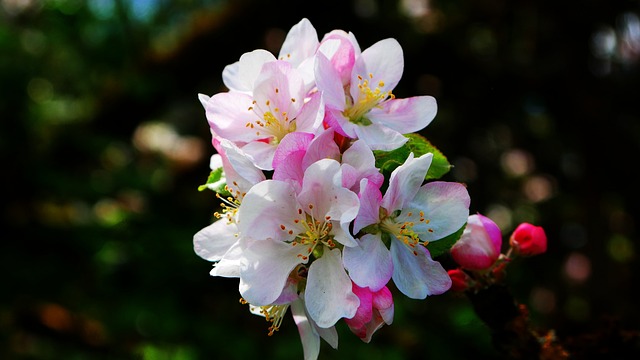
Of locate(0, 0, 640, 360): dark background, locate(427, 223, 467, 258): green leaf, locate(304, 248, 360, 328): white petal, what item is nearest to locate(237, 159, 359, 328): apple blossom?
locate(304, 248, 360, 328): white petal

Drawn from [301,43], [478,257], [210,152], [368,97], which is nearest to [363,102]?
[368,97]

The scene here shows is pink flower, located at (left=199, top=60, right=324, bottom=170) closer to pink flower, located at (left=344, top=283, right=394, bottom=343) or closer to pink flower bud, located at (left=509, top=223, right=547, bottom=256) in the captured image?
pink flower, located at (left=344, top=283, right=394, bottom=343)

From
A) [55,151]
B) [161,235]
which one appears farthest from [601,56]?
[55,151]

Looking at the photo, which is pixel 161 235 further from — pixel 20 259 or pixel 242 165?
pixel 242 165

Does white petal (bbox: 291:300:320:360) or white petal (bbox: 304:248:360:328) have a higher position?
white petal (bbox: 304:248:360:328)

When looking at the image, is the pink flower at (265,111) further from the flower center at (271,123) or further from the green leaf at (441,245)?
the green leaf at (441,245)

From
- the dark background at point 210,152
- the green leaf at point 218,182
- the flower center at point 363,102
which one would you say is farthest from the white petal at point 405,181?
the dark background at point 210,152
